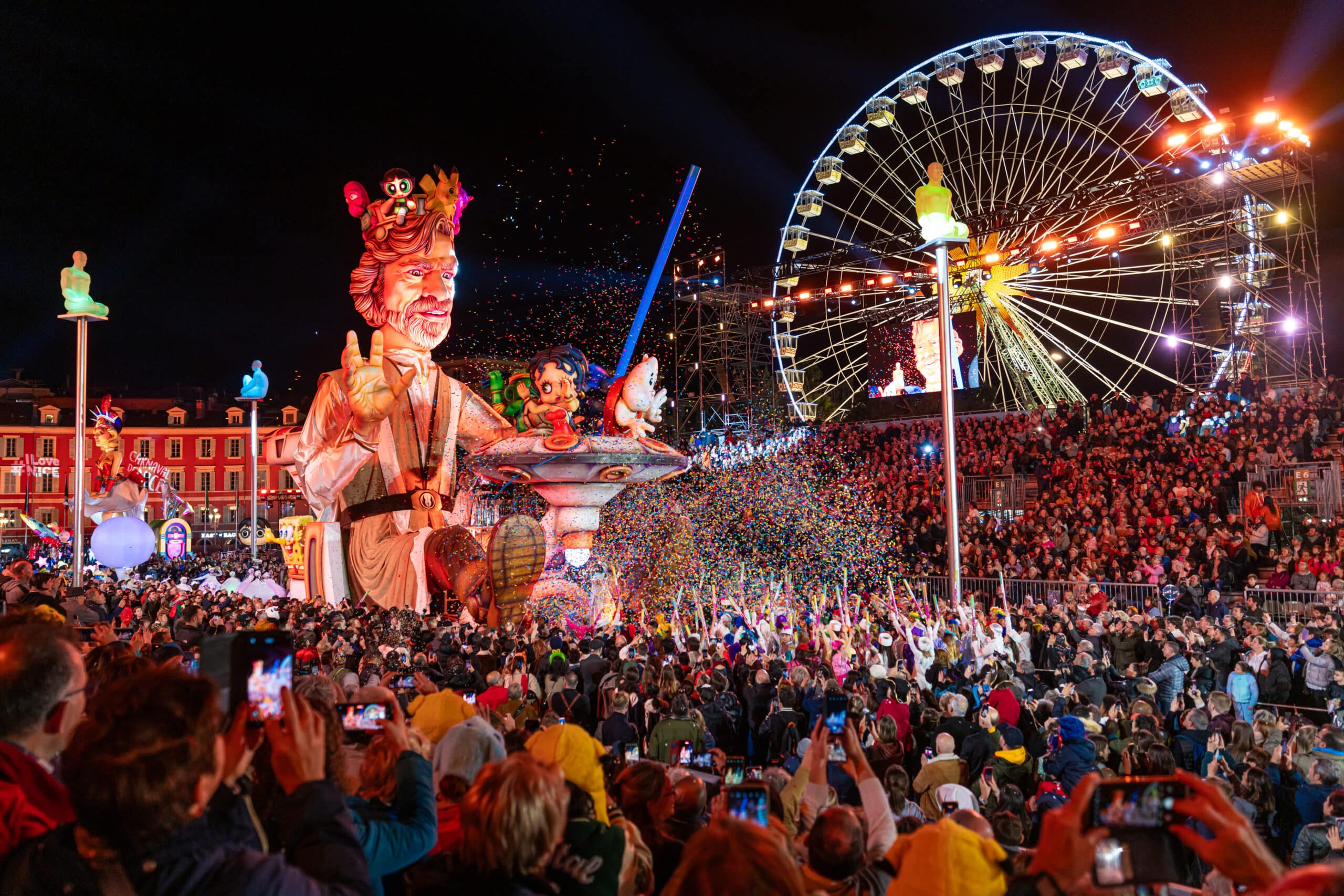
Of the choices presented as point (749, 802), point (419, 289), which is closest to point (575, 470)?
point (419, 289)

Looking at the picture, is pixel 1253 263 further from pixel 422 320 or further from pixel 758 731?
pixel 758 731

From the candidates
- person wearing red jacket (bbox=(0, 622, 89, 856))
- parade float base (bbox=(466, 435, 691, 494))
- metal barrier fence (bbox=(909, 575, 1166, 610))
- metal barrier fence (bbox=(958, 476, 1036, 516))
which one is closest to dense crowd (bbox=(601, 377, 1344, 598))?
metal barrier fence (bbox=(958, 476, 1036, 516))

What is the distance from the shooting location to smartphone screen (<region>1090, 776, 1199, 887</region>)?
87.7 inches

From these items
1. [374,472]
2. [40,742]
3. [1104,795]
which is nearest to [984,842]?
[1104,795]

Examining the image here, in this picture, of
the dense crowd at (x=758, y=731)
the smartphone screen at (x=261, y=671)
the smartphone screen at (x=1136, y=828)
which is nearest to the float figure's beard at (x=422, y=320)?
the dense crowd at (x=758, y=731)

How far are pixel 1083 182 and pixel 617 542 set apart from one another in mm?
15394

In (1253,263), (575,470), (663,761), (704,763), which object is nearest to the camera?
(704,763)

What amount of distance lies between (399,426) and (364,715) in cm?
1689

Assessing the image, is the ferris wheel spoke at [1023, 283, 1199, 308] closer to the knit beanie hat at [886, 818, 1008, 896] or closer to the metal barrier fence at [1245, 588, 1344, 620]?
the metal barrier fence at [1245, 588, 1344, 620]

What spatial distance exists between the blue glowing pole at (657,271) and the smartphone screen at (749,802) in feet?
69.3

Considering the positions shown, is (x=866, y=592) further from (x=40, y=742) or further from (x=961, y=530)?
(x=40, y=742)

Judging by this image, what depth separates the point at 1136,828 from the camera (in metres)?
2.24

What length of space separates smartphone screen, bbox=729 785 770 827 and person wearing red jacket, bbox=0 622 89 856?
186cm

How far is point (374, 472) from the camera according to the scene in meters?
19.8
